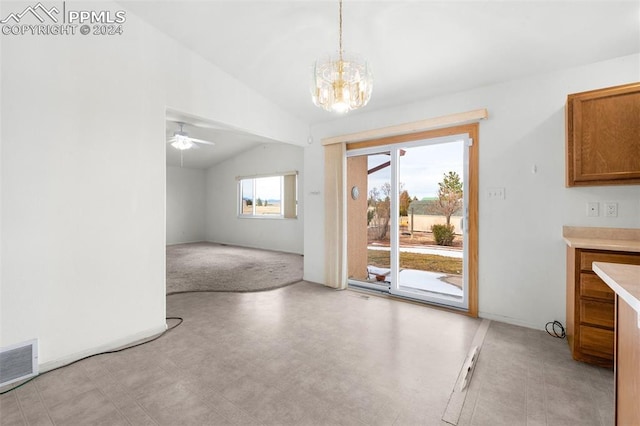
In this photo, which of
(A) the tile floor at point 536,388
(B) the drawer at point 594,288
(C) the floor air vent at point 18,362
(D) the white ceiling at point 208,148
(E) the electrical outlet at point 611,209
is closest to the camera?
→ (A) the tile floor at point 536,388

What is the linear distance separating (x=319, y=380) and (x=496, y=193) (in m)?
2.48

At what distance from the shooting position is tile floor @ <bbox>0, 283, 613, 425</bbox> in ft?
5.08

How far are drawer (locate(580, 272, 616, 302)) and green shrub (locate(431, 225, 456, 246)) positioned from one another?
4.64 feet

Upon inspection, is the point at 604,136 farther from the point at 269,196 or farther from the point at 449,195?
the point at 269,196

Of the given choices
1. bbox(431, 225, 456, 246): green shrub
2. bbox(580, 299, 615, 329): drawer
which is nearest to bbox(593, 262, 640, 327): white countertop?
bbox(580, 299, 615, 329): drawer

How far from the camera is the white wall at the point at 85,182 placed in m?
1.87

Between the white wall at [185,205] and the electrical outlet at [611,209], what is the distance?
9166 millimetres

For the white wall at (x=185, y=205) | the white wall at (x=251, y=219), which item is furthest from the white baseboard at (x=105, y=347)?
the white wall at (x=185, y=205)

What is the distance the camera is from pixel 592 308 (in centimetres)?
197

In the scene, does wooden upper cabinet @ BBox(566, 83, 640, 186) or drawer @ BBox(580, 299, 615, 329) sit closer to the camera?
drawer @ BBox(580, 299, 615, 329)

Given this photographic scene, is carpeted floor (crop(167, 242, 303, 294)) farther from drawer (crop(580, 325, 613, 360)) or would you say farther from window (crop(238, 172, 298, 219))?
drawer (crop(580, 325, 613, 360))

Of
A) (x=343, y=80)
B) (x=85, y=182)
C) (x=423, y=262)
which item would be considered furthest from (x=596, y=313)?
(x=85, y=182)

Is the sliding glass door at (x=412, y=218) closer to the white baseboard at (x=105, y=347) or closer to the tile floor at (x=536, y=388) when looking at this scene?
the tile floor at (x=536, y=388)

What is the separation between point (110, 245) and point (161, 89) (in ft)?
4.90
